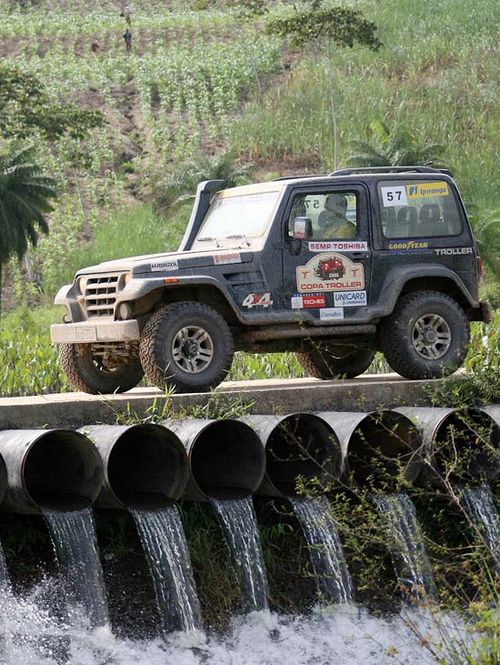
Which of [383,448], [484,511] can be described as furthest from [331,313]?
[484,511]

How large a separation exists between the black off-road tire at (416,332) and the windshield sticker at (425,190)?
3.14ft

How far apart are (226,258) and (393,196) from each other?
6.31 ft

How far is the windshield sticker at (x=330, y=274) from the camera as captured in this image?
1362 centimetres

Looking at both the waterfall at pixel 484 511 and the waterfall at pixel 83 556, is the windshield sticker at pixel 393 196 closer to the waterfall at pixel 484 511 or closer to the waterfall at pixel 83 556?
the waterfall at pixel 484 511

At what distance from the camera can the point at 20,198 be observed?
43969mm

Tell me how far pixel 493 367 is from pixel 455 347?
461 mm

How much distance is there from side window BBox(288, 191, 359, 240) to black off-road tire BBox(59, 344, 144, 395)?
2113 millimetres

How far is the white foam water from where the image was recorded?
1056cm

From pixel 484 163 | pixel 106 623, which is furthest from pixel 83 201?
pixel 106 623

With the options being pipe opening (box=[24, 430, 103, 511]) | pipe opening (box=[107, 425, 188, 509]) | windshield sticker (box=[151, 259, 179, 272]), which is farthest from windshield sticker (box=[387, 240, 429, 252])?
pipe opening (box=[24, 430, 103, 511])

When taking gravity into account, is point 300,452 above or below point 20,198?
below

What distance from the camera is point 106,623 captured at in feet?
35.7

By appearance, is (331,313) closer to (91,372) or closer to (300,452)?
(300,452)

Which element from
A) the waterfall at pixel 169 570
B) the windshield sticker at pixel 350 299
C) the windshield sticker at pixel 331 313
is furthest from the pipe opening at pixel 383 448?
the waterfall at pixel 169 570
